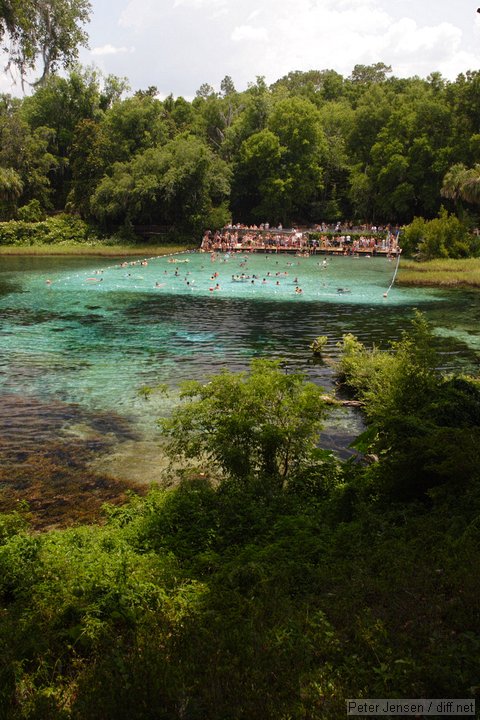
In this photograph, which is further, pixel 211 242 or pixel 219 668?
pixel 211 242

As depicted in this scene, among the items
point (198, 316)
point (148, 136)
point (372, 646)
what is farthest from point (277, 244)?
point (372, 646)

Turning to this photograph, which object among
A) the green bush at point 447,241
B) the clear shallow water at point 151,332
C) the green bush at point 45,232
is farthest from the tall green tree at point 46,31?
the green bush at point 45,232

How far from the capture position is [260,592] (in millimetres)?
5914

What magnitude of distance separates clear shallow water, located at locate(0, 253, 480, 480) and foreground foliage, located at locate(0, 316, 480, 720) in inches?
146

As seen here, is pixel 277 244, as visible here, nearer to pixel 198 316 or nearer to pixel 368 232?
pixel 368 232

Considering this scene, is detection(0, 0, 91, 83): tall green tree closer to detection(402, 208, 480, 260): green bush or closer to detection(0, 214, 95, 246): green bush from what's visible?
detection(402, 208, 480, 260): green bush

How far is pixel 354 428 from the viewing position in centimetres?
1423

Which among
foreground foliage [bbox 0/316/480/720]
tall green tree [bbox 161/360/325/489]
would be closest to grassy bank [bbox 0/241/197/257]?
tall green tree [bbox 161/360/325/489]

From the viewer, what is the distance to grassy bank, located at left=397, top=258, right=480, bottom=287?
137 feet

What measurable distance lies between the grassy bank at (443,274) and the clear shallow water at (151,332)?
1.86 m

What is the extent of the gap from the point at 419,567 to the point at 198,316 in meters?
25.7

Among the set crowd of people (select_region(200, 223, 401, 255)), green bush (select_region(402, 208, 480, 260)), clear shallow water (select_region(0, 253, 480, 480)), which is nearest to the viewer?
clear shallow water (select_region(0, 253, 480, 480))

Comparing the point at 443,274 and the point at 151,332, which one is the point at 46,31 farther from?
the point at 443,274

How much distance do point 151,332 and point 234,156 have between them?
68050 mm
